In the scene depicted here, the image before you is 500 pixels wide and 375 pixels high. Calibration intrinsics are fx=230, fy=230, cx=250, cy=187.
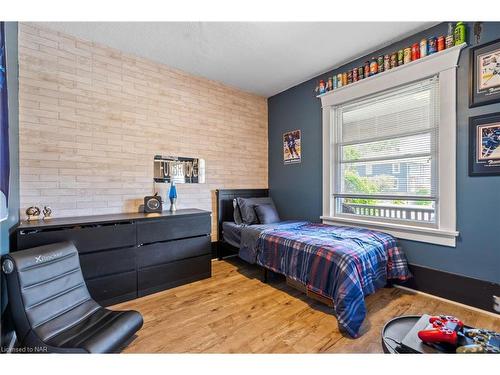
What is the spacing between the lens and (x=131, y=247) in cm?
230

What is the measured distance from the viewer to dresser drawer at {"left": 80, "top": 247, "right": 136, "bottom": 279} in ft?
6.77

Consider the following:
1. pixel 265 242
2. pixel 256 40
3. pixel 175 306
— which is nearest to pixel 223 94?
pixel 256 40

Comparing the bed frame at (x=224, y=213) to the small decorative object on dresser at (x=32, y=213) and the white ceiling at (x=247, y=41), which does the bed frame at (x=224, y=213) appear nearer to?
the white ceiling at (x=247, y=41)

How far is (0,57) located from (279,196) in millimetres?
3478

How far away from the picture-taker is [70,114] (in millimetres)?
2426

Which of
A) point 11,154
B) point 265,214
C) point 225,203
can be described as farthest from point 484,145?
point 11,154

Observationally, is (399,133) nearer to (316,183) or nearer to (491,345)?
(316,183)

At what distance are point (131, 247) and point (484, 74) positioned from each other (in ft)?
11.9

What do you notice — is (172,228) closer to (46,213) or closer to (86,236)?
(86,236)

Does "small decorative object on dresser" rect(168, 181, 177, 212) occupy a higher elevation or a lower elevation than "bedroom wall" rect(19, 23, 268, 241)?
lower

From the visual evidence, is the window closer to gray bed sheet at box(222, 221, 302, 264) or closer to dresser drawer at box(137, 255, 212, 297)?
gray bed sheet at box(222, 221, 302, 264)

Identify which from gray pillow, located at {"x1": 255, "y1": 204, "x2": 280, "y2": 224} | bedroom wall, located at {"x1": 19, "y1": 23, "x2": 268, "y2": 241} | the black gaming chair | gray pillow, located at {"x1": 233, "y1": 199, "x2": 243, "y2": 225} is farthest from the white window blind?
the black gaming chair

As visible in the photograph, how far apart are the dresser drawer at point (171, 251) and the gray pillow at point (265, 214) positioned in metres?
0.85

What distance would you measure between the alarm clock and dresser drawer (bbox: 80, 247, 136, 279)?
1.96ft
